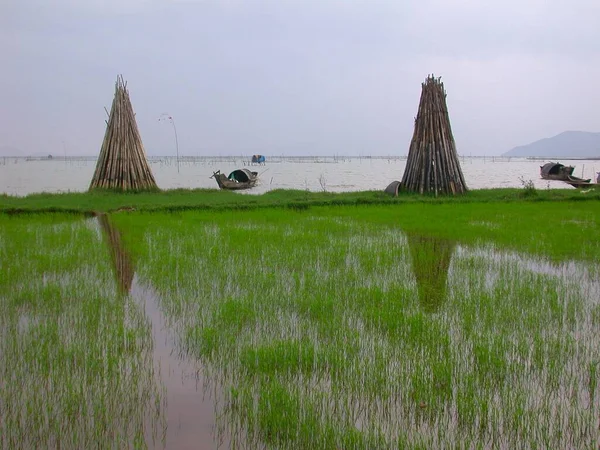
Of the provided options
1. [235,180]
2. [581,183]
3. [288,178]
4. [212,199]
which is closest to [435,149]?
[212,199]

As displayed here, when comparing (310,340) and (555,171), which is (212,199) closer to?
(310,340)

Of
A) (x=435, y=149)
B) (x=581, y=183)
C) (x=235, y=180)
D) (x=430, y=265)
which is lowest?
(x=430, y=265)

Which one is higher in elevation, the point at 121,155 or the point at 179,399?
the point at 121,155

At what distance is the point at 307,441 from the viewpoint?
90.3 inches

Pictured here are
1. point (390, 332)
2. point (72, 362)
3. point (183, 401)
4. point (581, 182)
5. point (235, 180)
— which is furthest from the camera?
point (235, 180)

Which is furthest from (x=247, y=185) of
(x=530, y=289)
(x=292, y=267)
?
(x=530, y=289)

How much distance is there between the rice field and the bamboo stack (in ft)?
23.3

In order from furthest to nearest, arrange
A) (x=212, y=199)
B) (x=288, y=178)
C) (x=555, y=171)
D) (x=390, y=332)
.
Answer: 1. (x=288, y=178)
2. (x=555, y=171)
3. (x=212, y=199)
4. (x=390, y=332)

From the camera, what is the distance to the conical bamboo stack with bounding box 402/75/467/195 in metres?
13.3

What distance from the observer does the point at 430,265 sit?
5789mm

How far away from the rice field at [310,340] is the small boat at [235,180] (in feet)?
35.7

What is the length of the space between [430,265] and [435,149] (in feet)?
27.0

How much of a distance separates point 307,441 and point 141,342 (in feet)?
5.54

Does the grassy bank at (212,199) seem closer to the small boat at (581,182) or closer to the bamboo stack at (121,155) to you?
the bamboo stack at (121,155)
